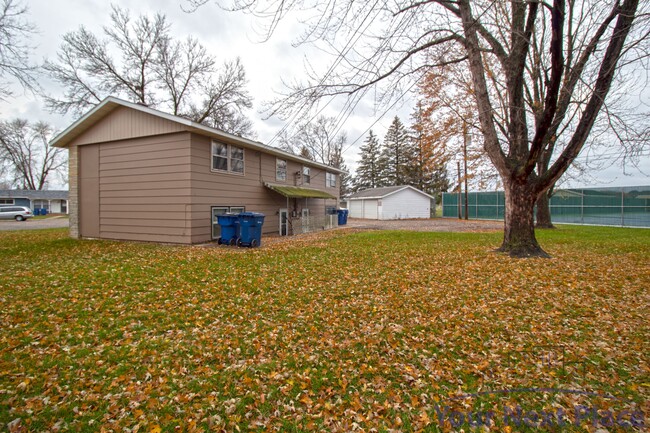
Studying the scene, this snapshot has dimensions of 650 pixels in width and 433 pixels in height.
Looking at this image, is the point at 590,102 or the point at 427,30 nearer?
the point at 427,30

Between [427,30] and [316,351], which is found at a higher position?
[427,30]

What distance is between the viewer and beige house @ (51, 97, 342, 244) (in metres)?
10.2

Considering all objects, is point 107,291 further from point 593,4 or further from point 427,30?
point 593,4

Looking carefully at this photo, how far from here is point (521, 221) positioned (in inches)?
316

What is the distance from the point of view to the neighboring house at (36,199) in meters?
36.1

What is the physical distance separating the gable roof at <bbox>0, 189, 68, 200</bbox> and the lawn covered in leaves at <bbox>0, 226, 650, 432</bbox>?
43.4 meters

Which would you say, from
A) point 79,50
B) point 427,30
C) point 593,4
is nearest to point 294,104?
point 427,30

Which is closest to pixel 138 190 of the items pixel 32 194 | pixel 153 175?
pixel 153 175

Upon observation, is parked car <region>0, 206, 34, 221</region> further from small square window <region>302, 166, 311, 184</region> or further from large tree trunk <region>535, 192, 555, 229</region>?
large tree trunk <region>535, 192, 555, 229</region>

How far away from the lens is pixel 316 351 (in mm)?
3188

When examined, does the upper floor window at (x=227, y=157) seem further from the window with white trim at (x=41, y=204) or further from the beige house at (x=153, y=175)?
the window with white trim at (x=41, y=204)

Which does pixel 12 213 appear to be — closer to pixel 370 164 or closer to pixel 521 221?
pixel 521 221

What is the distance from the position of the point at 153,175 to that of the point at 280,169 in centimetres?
604

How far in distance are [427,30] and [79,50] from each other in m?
21.9
